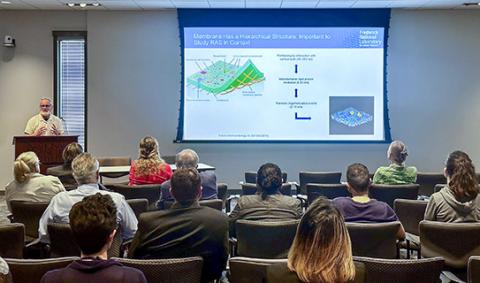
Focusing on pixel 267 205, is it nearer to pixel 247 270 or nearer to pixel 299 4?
pixel 247 270

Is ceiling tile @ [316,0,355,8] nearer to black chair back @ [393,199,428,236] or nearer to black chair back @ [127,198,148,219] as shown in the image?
black chair back @ [393,199,428,236]

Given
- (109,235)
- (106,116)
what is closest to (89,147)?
(106,116)

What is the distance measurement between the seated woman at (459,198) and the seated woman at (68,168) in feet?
11.0

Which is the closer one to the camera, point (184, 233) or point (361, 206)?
point (184, 233)

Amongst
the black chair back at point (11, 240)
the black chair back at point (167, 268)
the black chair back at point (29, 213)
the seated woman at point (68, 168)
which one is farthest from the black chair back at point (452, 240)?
the seated woman at point (68, 168)

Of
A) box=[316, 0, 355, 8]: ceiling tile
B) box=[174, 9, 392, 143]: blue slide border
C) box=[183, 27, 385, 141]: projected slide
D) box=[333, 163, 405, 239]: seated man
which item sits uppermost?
box=[316, 0, 355, 8]: ceiling tile

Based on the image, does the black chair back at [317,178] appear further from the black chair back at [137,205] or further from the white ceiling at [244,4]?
the white ceiling at [244,4]

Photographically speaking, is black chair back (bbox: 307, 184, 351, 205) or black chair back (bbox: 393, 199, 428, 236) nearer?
black chair back (bbox: 393, 199, 428, 236)

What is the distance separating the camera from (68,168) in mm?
5027

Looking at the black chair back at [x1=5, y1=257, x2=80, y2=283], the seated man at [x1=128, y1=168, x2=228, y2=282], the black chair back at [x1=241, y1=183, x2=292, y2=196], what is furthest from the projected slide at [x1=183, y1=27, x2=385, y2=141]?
the black chair back at [x1=5, y1=257, x2=80, y2=283]

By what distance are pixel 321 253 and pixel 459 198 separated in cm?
210

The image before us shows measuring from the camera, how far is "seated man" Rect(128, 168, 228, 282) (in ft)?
9.03

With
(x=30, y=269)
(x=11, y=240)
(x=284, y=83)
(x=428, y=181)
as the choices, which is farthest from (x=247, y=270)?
(x=284, y=83)

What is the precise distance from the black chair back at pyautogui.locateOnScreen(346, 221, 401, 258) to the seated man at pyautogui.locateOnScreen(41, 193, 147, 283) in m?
1.56
